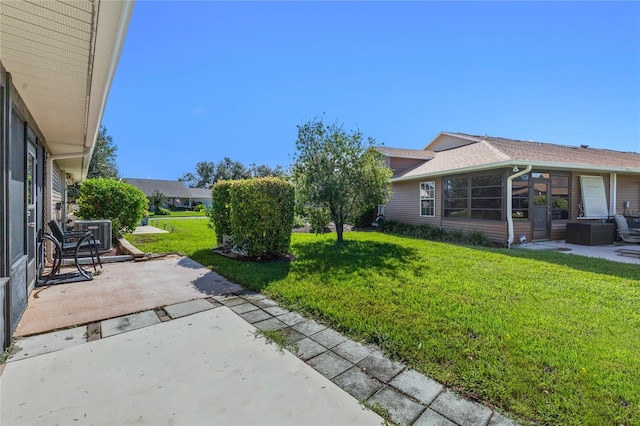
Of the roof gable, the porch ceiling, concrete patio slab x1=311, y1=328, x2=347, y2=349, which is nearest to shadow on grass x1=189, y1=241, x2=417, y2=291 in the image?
concrete patio slab x1=311, y1=328, x2=347, y2=349

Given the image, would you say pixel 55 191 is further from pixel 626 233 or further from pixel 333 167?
pixel 626 233

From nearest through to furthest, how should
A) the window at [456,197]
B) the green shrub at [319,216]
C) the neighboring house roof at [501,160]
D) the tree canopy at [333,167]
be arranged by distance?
the tree canopy at [333,167] < the neighboring house roof at [501,160] < the green shrub at [319,216] < the window at [456,197]

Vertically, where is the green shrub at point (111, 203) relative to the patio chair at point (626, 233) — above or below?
above

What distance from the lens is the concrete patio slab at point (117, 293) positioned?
3.46 metres

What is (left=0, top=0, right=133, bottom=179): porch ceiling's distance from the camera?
1934 millimetres

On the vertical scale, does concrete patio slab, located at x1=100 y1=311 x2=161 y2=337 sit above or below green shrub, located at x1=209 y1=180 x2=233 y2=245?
below

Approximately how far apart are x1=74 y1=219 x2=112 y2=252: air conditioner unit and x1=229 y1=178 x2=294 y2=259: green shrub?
3997 mm

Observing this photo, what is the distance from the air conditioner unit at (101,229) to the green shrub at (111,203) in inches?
48.2

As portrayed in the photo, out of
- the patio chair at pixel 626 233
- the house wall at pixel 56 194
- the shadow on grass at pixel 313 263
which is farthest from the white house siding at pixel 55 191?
the patio chair at pixel 626 233

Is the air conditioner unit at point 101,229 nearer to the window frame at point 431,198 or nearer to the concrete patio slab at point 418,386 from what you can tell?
the concrete patio slab at point 418,386

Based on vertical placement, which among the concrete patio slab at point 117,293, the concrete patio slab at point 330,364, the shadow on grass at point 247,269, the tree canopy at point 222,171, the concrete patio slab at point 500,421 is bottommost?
the concrete patio slab at point 500,421

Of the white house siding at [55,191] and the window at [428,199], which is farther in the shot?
the window at [428,199]

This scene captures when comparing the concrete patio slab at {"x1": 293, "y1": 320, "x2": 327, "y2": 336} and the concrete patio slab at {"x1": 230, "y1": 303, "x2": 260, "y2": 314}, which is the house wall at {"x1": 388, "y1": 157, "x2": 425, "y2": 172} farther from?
the concrete patio slab at {"x1": 293, "y1": 320, "x2": 327, "y2": 336}

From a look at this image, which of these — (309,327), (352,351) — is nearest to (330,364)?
(352,351)
